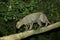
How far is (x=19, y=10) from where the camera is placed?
16.2 ft

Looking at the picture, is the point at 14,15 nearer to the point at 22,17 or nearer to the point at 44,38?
the point at 22,17

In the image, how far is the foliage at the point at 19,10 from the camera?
477 centimetres

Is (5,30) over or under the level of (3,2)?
under

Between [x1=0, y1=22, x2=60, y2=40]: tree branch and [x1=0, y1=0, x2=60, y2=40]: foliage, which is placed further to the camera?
[x1=0, y1=0, x2=60, y2=40]: foliage

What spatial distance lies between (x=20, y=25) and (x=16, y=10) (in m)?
0.55

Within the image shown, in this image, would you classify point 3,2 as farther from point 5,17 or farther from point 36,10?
point 36,10

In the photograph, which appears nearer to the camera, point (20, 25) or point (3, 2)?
point (20, 25)

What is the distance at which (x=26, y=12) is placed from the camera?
4859mm

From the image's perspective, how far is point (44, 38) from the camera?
14.8ft

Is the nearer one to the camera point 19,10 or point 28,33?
point 28,33

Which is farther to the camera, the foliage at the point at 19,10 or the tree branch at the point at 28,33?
the foliage at the point at 19,10

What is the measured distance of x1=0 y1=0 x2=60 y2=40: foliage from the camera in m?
4.77

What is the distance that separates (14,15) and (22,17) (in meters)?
0.19

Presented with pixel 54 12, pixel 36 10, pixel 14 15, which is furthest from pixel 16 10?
pixel 54 12
